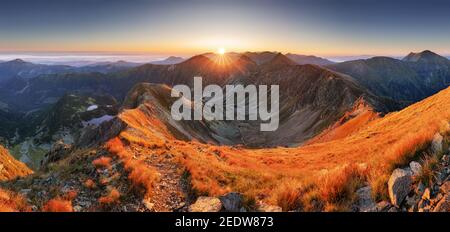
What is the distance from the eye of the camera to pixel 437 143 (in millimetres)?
8992

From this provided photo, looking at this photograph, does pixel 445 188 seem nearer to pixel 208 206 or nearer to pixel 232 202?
pixel 232 202

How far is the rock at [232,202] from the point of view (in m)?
9.97

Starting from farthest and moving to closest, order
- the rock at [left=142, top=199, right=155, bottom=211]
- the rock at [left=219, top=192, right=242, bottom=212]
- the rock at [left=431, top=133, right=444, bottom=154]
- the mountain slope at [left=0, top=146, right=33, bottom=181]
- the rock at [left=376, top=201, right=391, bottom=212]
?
the mountain slope at [left=0, top=146, right=33, bottom=181] < the rock at [left=142, top=199, right=155, bottom=211] < the rock at [left=219, top=192, right=242, bottom=212] < the rock at [left=431, top=133, right=444, bottom=154] < the rock at [left=376, top=201, right=391, bottom=212]

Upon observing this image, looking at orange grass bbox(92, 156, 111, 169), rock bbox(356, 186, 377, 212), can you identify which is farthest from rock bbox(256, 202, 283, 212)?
orange grass bbox(92, 156, 111, 169)

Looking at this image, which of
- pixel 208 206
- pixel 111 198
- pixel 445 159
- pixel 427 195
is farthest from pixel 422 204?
pixel 111 198

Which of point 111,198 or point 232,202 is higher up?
point 232,202

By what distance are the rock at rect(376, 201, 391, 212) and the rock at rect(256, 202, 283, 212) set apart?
2674 millimetres

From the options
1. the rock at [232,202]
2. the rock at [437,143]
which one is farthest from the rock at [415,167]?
the rock at [232,202]

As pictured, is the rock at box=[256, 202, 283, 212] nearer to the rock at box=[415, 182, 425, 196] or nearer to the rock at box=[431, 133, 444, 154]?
the rock at box=[415, 182, 425, 196]

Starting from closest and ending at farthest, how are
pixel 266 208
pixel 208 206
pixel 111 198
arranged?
pixel 266 208
pixel 208 206
pixel 111 198

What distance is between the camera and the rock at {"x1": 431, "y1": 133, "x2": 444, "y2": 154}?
8633mm

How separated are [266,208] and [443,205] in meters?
4.60

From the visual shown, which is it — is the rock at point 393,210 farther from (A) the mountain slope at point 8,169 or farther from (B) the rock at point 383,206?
(A) the mountain slope at point 8,169
